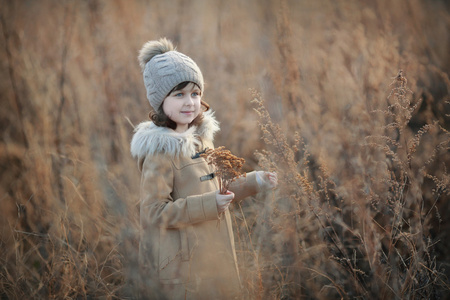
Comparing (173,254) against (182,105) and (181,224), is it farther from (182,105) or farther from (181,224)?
(182,105)

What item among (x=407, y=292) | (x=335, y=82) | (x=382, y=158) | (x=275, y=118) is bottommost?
(x=407, y=292)

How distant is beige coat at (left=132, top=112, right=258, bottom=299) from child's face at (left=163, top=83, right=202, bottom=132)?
0.07 m

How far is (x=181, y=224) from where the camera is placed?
1.55 m

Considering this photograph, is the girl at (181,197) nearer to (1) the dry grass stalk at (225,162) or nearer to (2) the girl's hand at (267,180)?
(2) the girl's hand at (267,180)

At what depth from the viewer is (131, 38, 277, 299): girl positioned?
5.07 feet

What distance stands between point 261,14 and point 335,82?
1.68 m

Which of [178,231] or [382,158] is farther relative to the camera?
[382,158]

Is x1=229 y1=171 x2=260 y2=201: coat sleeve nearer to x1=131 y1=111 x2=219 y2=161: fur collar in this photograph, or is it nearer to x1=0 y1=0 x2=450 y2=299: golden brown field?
x1=0 y1=0 x2=450 y2=299: golden brown field

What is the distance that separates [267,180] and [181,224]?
41cm

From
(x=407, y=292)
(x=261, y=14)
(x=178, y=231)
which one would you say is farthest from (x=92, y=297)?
(x=261, y=14)

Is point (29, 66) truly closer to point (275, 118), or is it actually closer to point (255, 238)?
point (275, 118)

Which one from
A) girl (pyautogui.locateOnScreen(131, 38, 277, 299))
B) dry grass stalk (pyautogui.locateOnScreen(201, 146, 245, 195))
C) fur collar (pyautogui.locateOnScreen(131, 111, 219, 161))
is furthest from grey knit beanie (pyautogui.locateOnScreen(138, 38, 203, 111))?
dry grass stalk (pyautogui.locateOnScreen(201, 146, 245, 195))

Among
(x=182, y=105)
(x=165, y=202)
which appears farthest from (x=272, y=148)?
(x=165, y=202)

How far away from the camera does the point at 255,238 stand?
226 centimetres
